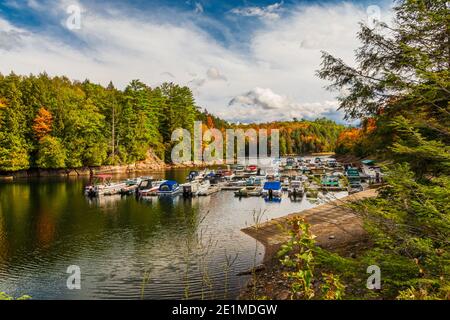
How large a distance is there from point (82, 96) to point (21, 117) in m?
17.1

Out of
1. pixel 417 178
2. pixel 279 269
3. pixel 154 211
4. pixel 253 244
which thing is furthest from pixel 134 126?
pixel 417 178

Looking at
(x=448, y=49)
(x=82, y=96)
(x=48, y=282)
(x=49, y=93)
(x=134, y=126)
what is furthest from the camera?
(x=134, y=126)

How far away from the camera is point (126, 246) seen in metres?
21.1

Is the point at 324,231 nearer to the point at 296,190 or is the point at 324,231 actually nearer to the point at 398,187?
the point at 398,187

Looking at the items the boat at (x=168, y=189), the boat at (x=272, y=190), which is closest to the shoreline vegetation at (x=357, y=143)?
the boat at (x=272, y=190)

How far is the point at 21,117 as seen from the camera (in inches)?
2625

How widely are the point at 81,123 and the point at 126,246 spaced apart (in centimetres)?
5952

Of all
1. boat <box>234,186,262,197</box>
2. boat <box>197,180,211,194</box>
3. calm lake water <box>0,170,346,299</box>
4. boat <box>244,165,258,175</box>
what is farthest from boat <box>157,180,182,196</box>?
boat <box>244,165,258,175</box>

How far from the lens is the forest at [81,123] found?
65625mm

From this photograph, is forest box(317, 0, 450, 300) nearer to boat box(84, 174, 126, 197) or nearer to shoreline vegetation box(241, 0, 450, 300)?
shoreline vegetation box(241, 0, 450, 300)

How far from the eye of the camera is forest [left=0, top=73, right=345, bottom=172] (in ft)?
215

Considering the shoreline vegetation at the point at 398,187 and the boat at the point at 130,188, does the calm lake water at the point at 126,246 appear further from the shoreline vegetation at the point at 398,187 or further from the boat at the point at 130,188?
the boat at the point at 130,188
